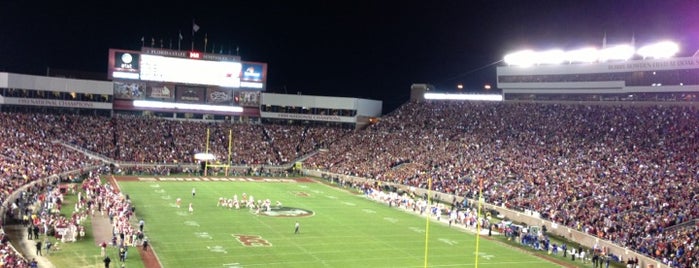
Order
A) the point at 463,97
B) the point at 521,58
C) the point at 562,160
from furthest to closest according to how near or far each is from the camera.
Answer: the point at 463,97
the point at 521,58
the point at 562,160

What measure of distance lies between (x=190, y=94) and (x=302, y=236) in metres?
41.6

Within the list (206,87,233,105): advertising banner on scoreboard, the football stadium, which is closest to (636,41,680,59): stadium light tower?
the football stadium

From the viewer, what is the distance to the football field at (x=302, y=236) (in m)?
28.1

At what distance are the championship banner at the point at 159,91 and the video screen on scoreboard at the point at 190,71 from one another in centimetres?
142

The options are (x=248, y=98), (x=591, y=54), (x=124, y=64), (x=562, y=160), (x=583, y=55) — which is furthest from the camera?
(x=248, y=98)

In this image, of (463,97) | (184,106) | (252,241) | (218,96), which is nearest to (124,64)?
(184,106)

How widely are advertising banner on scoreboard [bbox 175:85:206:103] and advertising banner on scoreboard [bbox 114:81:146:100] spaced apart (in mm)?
3794

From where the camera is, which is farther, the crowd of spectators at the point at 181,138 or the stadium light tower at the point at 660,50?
the crowd of spectators at the point at 181,138

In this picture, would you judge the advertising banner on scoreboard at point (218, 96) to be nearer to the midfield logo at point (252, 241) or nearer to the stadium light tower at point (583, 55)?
the stadium light tower at point (583, 55)

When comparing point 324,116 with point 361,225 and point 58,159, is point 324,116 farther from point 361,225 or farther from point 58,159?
point 361,225

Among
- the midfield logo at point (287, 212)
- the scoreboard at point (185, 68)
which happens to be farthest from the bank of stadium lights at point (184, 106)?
the midfield logo at point (287, 212)

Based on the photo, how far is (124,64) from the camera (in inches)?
2596

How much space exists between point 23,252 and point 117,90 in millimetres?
44937

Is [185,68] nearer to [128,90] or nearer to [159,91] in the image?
[159,91]
